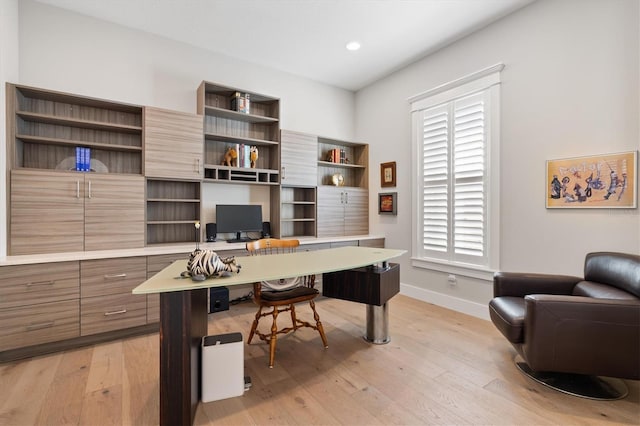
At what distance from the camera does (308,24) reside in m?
3.18

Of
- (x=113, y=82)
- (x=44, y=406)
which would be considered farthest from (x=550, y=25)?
(x=44, y=406)

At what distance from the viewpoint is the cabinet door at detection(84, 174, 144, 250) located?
2.76 m

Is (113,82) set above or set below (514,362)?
above

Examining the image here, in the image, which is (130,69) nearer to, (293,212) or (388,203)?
(293,212)

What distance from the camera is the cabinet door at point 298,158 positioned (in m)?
3.96

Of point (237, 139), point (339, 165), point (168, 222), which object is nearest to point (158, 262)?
point (168, 222)

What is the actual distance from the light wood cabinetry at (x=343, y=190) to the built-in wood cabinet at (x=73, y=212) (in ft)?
7.60

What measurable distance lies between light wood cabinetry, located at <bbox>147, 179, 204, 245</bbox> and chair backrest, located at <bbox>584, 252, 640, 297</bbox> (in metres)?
3.70

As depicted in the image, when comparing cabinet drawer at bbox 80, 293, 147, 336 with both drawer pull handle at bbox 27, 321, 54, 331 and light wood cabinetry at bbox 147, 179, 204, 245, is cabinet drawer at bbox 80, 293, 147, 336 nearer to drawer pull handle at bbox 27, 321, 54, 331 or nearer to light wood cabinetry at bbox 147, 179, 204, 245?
drawer pull handle at bbox 27, 321, 54, 331

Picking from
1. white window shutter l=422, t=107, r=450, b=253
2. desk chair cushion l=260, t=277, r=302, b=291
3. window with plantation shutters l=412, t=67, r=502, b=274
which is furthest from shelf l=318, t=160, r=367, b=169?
desk chair cushion l=260, t=277, r=302, b=291

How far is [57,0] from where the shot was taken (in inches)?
111

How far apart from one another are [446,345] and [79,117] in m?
4.20

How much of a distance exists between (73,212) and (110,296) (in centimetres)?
85

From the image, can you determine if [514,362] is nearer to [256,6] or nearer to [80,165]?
[256,6]
